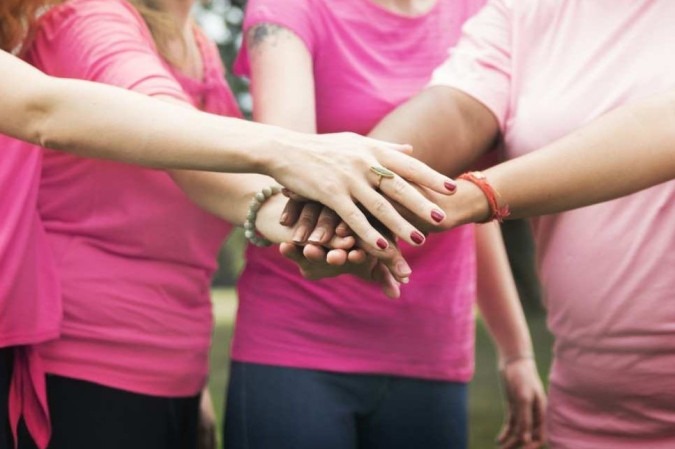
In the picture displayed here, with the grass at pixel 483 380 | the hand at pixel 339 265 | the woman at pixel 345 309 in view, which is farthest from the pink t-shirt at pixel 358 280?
the grass at pixel 483 380

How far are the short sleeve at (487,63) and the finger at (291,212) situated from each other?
0.43 m

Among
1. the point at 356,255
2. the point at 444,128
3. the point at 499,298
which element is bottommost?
the point at 499,298

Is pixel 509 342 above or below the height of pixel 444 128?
below

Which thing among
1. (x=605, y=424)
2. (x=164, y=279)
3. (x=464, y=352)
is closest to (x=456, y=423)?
(x=464, y=352)

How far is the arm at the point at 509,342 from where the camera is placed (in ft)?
10.1

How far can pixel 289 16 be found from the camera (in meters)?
2.63

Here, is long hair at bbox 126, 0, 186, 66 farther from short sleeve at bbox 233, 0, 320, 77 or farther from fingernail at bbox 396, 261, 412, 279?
fingernail at bbox 396, 261, 412, 279

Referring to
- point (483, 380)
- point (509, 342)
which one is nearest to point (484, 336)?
point (483, 380)

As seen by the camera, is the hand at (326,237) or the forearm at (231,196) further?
the forearm at (231,196)

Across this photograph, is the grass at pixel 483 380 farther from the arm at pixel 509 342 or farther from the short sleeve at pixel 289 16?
the short sleeve at pixel 289 16

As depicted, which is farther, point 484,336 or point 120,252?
point 484,336

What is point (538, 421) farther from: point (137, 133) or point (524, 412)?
point (137, 133)

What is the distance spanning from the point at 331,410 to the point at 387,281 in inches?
13.5

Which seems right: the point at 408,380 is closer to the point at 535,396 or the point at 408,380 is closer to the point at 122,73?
the point at 535,396
